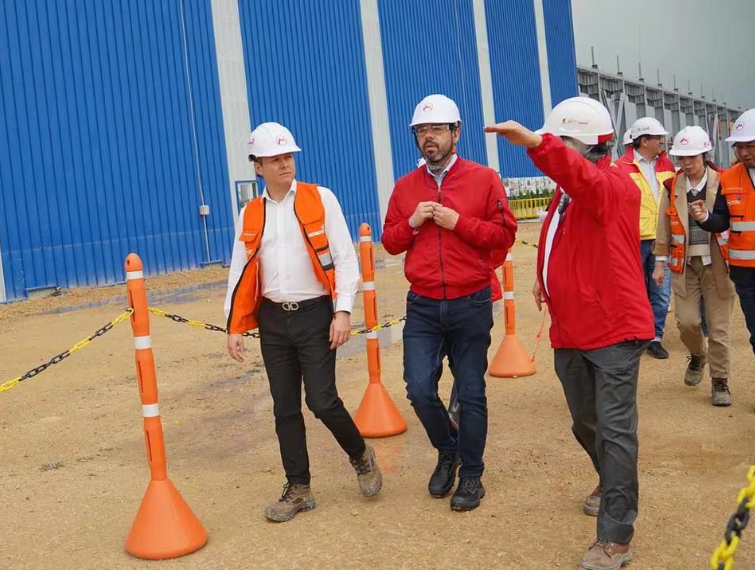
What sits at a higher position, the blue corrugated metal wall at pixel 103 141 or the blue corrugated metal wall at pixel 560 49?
the blue corrugated metal wall at pixel 560 49

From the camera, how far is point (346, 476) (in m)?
5.57

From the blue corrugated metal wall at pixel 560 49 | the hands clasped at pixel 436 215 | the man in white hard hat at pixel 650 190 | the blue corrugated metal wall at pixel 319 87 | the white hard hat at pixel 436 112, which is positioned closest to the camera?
the hands clasped at pixel 436 215

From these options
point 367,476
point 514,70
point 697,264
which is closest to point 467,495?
point 367,476

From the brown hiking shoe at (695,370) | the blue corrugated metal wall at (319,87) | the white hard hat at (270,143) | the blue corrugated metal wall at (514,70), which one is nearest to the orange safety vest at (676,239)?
the brown hiking shoe at (695,370)

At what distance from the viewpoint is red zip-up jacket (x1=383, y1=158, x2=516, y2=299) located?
481cm

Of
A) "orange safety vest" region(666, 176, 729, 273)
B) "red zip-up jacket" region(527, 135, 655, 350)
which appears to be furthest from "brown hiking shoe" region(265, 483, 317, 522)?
"orange safety vest" region(666, 176, 729, 273)

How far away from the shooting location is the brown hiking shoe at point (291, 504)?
479 centimetres

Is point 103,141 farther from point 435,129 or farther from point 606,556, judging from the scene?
point 606,556

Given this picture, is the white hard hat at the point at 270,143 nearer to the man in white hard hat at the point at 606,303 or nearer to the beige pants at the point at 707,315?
the man in white hard hat at the point at 606,303

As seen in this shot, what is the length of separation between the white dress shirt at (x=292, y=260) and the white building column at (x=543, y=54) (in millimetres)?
33764

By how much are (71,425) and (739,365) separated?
589cm

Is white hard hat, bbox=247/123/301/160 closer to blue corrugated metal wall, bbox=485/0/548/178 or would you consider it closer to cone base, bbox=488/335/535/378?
cone base, bbox=488/335/535/378

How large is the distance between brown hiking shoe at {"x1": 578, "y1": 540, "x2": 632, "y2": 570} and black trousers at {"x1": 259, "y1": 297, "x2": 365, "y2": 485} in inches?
60.9

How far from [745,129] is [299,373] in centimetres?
325
